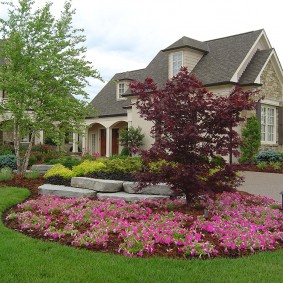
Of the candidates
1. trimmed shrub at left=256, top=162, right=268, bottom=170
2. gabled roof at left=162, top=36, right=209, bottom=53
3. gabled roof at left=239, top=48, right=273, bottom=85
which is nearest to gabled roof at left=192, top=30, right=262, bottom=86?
gabled roof at left=162, top=36, right=209, bottom=53

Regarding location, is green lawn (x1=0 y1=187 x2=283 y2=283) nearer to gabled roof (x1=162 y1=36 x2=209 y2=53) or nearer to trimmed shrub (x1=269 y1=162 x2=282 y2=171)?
trimmed shrub (x1=269 y1=162 x2=282 y2=171)

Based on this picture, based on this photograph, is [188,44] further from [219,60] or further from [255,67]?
[255,67]

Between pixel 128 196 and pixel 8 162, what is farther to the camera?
pixel 8 162

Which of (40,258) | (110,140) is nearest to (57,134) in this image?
(40,258)

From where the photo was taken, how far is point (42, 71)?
11398 millimetres

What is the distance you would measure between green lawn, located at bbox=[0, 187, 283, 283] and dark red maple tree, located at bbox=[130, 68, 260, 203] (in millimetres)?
2215

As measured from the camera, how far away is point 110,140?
25531 millimetres

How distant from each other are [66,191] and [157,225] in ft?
11.9

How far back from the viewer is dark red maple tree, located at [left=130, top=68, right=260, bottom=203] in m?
6.55

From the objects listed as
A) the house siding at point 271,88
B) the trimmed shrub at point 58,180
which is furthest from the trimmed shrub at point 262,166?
the trimmed shrub at point 58,180

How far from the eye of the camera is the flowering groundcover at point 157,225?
4.97m

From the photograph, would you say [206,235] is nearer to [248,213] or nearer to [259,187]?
[248,213]

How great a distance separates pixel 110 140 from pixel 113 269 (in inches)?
847

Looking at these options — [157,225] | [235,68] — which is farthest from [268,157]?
[157,225]
